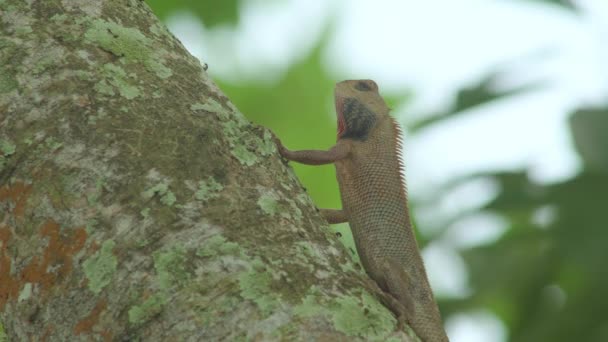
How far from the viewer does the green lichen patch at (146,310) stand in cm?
260

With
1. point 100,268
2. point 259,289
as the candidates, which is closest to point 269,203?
point 259,289

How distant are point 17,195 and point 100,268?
0.47 meters

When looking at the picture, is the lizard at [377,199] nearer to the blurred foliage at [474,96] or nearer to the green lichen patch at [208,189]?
the blurred foliage at [474,96]

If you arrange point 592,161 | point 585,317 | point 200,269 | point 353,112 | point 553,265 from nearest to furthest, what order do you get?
point 200,269
point 592,161
point 585,317
point 553,265
point 353,112

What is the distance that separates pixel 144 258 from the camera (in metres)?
2.71

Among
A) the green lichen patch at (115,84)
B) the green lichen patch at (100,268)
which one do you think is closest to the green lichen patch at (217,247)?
the green lichen patch at (100,268)

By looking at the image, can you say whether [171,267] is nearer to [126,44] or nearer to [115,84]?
[115,84]

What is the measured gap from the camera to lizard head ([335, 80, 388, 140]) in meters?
5.99

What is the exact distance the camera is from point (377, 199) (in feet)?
17.9

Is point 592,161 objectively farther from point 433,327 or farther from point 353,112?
point 353,112

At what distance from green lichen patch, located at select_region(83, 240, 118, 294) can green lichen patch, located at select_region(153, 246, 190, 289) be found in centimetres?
15

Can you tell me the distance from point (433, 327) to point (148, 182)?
261 cm

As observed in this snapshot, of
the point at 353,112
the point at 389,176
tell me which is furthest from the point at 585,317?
the point at 353,112

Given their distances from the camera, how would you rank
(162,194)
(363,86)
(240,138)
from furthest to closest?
(363,86), (240,138), (162,194)
